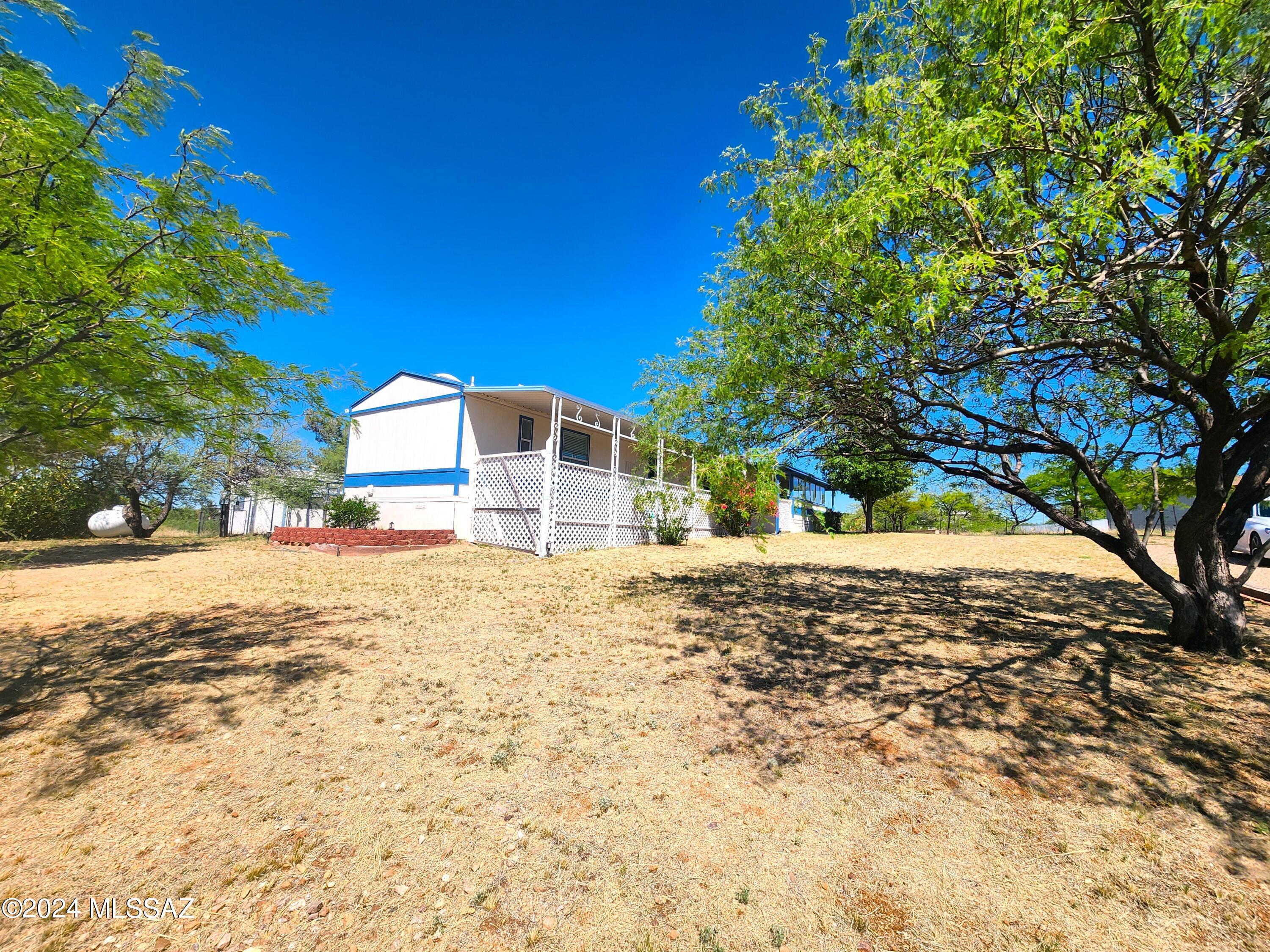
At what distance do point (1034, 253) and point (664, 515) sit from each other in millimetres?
10806

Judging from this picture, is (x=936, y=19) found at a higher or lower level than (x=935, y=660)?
higher

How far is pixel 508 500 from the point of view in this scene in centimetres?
1199

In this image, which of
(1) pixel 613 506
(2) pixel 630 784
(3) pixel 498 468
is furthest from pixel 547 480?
(2) pixel 630 784

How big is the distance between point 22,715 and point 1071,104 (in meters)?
8.29

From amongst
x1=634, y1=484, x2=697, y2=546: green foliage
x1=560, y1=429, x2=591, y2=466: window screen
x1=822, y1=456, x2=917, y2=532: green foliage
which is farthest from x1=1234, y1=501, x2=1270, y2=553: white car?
x1=560, y1=429, x2=591, y2=466: window screen

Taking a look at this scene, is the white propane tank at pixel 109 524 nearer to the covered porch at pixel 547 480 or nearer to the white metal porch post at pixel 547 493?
the covered porch at pixel 547 480

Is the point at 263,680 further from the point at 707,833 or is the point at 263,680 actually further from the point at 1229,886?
the point at 1229,886

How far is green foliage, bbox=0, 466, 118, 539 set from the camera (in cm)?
1327

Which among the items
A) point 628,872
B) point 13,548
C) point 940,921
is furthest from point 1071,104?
point 13,548

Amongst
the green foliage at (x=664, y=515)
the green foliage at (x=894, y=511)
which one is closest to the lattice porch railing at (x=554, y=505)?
the green foliage at (x=664, y=515)

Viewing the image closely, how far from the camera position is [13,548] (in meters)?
11.3

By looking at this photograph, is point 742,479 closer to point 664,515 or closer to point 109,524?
point 664,515

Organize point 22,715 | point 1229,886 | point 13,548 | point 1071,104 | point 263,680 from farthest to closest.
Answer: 1. point 13,548
2. point 263,680
3. point 1071,104
4. point 22,715
5. point 1229,886

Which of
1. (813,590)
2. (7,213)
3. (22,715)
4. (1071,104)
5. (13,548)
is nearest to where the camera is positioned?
(7,213)
